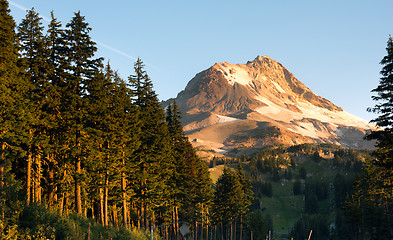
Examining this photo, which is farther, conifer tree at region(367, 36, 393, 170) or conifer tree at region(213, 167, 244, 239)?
conifer tree at region(213, 167, 244, 239)

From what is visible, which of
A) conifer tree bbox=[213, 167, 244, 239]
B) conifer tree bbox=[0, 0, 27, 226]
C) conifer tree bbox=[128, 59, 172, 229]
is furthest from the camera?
conifer tree bbox=[213, 167, 244, 239]

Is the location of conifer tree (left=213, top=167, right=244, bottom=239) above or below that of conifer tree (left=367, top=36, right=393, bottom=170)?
below

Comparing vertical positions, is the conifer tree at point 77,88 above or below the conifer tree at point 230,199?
above

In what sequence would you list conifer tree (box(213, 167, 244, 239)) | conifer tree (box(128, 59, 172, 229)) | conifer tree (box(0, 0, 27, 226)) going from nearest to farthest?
conifer tree (box(0, 0, 27, 226)), conifer tree (box(128, 59, 172, 229)), conifer tree (box(213, 167, 244, 239))

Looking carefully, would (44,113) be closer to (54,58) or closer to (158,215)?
(54,58)

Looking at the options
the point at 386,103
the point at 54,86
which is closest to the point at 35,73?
the point at 54,86

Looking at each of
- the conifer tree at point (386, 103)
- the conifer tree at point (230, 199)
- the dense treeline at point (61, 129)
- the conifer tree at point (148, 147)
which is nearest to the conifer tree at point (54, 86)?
the dense treeline at point (61, 129)

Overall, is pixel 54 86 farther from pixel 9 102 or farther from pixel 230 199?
pixel 230 199

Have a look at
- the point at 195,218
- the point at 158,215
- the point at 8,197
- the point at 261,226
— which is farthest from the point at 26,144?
the point at 261,226

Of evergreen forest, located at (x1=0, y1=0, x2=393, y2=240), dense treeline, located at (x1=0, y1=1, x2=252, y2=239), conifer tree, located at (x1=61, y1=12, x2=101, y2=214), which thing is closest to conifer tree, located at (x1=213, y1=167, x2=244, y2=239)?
evergreen forest, located at (x1=0, y1=0, x2=393, y2=240)

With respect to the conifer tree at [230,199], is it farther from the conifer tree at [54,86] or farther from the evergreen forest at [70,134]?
the conifer tree at [54,86]

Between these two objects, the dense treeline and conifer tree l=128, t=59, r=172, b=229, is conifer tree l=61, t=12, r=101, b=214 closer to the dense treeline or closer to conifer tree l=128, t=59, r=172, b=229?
the dense treeline

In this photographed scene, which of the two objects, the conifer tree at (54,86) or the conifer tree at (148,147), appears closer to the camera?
the conifer tree at (54,86)

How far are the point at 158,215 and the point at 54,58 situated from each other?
35438mm
